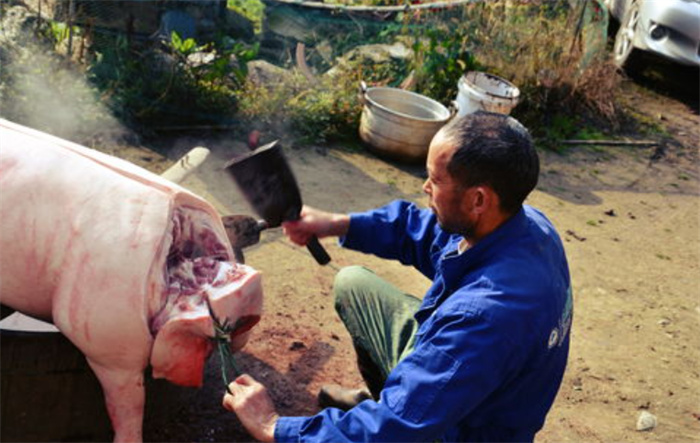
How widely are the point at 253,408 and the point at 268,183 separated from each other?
91cm

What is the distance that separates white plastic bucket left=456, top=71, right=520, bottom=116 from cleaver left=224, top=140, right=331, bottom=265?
3.51m

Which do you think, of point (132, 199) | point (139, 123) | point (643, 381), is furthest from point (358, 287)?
point (139, 123)

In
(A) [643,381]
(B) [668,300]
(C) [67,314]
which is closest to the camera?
(C) [67,314]

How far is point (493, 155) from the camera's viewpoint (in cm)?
243

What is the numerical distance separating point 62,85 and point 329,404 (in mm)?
3430

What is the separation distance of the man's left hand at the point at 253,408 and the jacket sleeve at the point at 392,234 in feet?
3.13

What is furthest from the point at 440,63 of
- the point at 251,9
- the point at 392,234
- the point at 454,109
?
the point at 392,234

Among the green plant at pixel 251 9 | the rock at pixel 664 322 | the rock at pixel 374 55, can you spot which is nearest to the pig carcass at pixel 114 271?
the rock at pixel 664 322

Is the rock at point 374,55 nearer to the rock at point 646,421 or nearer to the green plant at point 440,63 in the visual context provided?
the green plant at point 440,63

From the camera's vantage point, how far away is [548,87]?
7852mm

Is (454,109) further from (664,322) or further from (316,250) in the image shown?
(316,250)

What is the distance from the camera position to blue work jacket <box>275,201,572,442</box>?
2.35 m

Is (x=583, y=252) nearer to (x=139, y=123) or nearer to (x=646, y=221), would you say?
(x=646, y=221)

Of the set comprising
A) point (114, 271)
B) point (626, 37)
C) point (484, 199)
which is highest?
point (484, 199)
